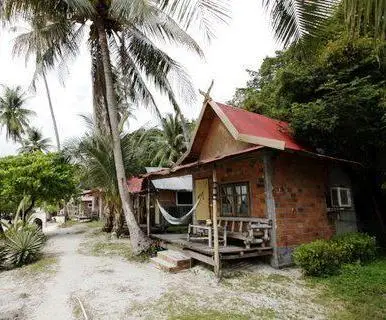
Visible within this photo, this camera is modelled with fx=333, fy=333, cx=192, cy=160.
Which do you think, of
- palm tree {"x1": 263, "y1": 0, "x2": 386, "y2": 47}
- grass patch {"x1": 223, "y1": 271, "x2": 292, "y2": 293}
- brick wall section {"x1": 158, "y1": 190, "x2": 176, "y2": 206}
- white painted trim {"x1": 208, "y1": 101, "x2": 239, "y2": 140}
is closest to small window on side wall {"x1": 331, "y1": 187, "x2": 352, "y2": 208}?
grass patch {"x1": 223, "y1": 271, "x2": 292, "y2": 293}

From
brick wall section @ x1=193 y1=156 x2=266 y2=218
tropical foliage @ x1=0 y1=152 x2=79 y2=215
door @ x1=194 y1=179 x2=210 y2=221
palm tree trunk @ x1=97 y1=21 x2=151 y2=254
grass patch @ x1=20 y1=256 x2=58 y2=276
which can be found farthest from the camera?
tropical foliage @ x1=0 y1=152 x2=79 y2=215

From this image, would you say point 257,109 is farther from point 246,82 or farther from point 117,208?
point 117,208

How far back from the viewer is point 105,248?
42.2 ft

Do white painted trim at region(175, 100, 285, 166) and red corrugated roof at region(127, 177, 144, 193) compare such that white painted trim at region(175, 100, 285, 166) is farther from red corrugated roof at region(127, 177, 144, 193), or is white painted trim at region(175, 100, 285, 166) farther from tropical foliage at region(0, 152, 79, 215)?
tropical foliage at region(0, 152, 79, 215)

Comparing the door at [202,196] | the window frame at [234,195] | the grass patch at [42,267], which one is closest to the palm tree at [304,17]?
the window frame at [234,195]

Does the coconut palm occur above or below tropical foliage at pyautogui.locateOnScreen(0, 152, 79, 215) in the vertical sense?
above

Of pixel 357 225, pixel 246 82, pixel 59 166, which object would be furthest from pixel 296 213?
pixel 59 166

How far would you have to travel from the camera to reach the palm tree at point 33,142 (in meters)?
35.8

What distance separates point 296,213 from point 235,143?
274cm

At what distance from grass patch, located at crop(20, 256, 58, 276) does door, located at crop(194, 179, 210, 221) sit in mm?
4956

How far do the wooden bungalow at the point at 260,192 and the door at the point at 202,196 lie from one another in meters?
0.04

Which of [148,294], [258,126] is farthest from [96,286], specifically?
[258,126]

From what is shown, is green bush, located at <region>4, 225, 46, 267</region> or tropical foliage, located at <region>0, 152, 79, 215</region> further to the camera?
tropical foliage, located at <region>0, 152, 79, 215</region>

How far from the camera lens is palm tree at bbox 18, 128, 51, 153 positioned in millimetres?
35750
